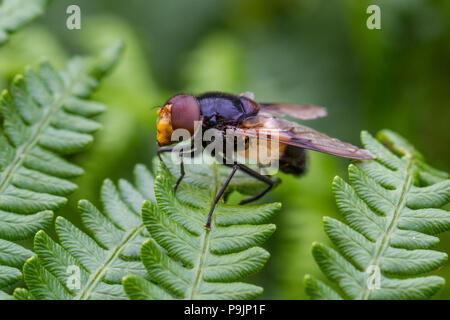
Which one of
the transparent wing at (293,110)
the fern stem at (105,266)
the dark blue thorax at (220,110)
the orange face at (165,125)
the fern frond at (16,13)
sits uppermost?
the fern frond at (16,13)

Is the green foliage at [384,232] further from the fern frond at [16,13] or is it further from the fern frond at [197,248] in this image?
the fern frond at [16,13]

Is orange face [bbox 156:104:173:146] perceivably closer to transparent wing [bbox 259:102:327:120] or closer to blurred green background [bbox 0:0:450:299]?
transparent wing [bbox 259:102:327:120]

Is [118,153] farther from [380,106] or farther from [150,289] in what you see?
[380,106]

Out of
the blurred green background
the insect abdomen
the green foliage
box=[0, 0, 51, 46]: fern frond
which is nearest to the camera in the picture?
the green foliage

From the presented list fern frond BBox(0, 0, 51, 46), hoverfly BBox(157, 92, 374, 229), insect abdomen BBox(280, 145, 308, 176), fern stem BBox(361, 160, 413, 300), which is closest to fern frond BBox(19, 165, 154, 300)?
hoverfly BBox(157, 92, 374, 229)

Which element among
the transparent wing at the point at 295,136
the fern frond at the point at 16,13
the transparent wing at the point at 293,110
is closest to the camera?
the transparent wing at the point at 295,136

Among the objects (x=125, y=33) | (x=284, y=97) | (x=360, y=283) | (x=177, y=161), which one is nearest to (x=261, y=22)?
A: (x=284, y=97)

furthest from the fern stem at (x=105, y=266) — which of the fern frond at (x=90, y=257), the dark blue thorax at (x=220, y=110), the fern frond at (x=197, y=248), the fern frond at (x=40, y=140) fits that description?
the dark blue thorax at (x=220, y=110)

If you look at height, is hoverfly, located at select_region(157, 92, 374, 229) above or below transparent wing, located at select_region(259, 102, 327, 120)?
below
